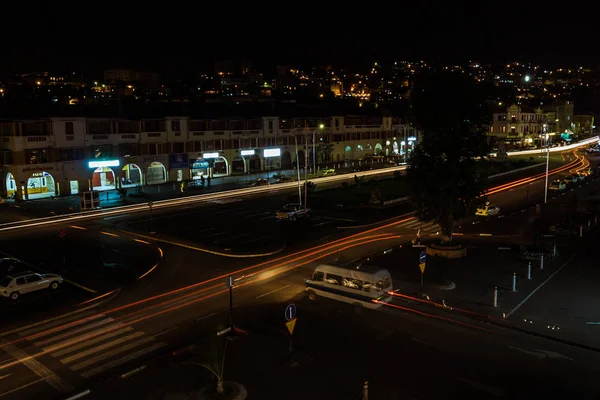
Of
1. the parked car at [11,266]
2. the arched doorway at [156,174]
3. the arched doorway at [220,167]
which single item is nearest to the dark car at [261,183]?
the arched doorway at [220,167]

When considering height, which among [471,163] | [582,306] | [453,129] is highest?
[453,129]

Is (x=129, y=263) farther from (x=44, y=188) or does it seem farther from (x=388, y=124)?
(x=388, y=124)

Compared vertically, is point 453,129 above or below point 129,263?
above

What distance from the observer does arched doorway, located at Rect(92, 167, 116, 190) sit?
57484 mm

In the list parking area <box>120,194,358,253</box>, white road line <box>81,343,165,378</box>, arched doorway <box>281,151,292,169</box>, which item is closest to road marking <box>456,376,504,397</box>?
white road line <box>81,343,165,378</box>

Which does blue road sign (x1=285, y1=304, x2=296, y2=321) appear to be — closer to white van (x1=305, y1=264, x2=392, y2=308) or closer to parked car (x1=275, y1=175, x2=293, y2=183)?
white van (x1=305, y1=264, x2=392, y2=308)

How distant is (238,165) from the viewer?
73875mm

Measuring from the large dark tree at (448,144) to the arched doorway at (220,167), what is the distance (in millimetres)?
45606

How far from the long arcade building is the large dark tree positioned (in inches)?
896

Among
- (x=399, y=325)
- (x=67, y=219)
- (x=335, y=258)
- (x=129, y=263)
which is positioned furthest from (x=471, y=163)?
(x=67, y=219)

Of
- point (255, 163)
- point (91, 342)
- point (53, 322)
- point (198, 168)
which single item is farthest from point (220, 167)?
point (91, 342)

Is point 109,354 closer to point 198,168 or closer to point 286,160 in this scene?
point 198,168

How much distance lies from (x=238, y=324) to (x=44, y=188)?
41.7 m

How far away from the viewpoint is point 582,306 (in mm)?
20781
